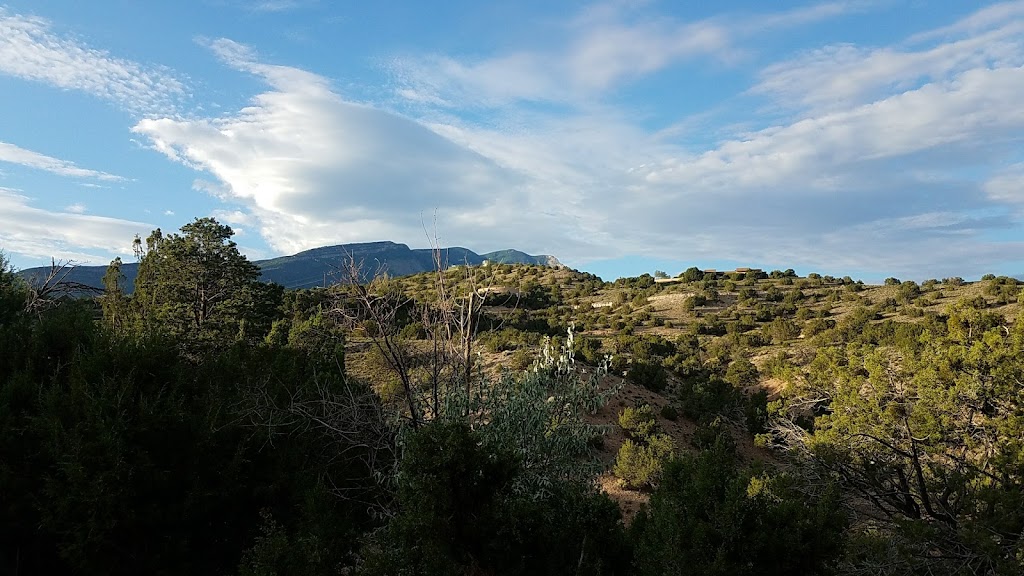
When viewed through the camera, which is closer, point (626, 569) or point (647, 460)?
point (626, 569)

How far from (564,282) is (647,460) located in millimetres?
52925

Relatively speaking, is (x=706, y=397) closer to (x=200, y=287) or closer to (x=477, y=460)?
(x=477, y=460)

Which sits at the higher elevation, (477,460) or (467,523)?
(477,460)

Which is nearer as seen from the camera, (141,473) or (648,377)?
(141,473)

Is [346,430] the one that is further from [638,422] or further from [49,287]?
[49,287]

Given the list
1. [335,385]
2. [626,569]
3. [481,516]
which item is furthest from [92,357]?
[626,569]

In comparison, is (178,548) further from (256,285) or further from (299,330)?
(256,285)

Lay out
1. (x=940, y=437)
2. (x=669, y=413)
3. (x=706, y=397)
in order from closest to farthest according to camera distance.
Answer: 1. (x=940, y=437)
2. (x=669, y=413)
3. (x=706, y=397)

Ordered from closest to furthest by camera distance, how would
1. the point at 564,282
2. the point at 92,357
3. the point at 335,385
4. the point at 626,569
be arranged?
the point at 626,569
the point at 92,357
the point at 335,385
the point at 564,282

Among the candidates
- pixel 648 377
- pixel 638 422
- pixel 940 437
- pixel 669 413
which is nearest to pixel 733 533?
pixel 940 437

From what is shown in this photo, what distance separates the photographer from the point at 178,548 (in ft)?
35.2

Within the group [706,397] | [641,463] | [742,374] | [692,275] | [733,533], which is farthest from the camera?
[692,275]

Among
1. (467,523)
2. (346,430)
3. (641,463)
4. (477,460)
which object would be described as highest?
(477,460)

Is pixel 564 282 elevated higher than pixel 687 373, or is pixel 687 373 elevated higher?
pixel 564 282
